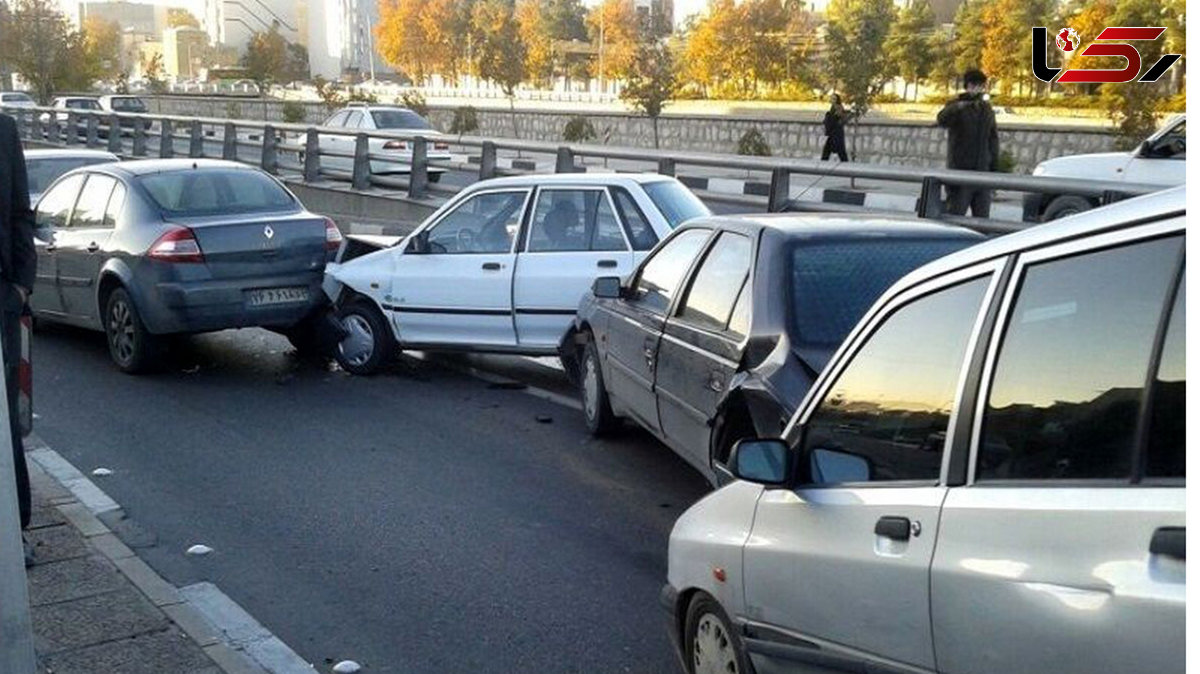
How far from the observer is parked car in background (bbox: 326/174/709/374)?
1020 cm

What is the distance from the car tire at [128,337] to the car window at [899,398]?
322 inches

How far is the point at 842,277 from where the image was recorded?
21.3 ft

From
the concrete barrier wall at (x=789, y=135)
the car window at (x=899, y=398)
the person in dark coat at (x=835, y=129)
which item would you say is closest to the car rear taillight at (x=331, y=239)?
the car window at (x=899, y=398)

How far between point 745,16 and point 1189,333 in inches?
1861

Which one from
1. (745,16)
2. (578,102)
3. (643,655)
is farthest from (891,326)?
(578,102)

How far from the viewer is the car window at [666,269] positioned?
7.66m

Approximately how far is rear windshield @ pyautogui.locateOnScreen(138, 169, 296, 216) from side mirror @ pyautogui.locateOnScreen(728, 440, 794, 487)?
8.38m

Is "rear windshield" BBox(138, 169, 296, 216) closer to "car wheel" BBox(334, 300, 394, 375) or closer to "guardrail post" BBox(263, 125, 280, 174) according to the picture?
"car wheel" BBox(334, 300, 394, 375)

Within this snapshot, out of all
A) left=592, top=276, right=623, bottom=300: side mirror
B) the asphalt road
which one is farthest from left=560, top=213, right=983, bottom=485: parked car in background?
the asphalt road

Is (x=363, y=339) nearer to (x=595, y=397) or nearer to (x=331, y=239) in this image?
(x=331, y=239)

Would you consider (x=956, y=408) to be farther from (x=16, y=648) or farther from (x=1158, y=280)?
(x=16, y=648)

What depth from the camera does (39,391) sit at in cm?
1059

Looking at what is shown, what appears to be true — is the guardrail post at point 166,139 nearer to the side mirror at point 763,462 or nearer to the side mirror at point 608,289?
the side mirror at point 608,289

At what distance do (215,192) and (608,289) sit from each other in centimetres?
456
